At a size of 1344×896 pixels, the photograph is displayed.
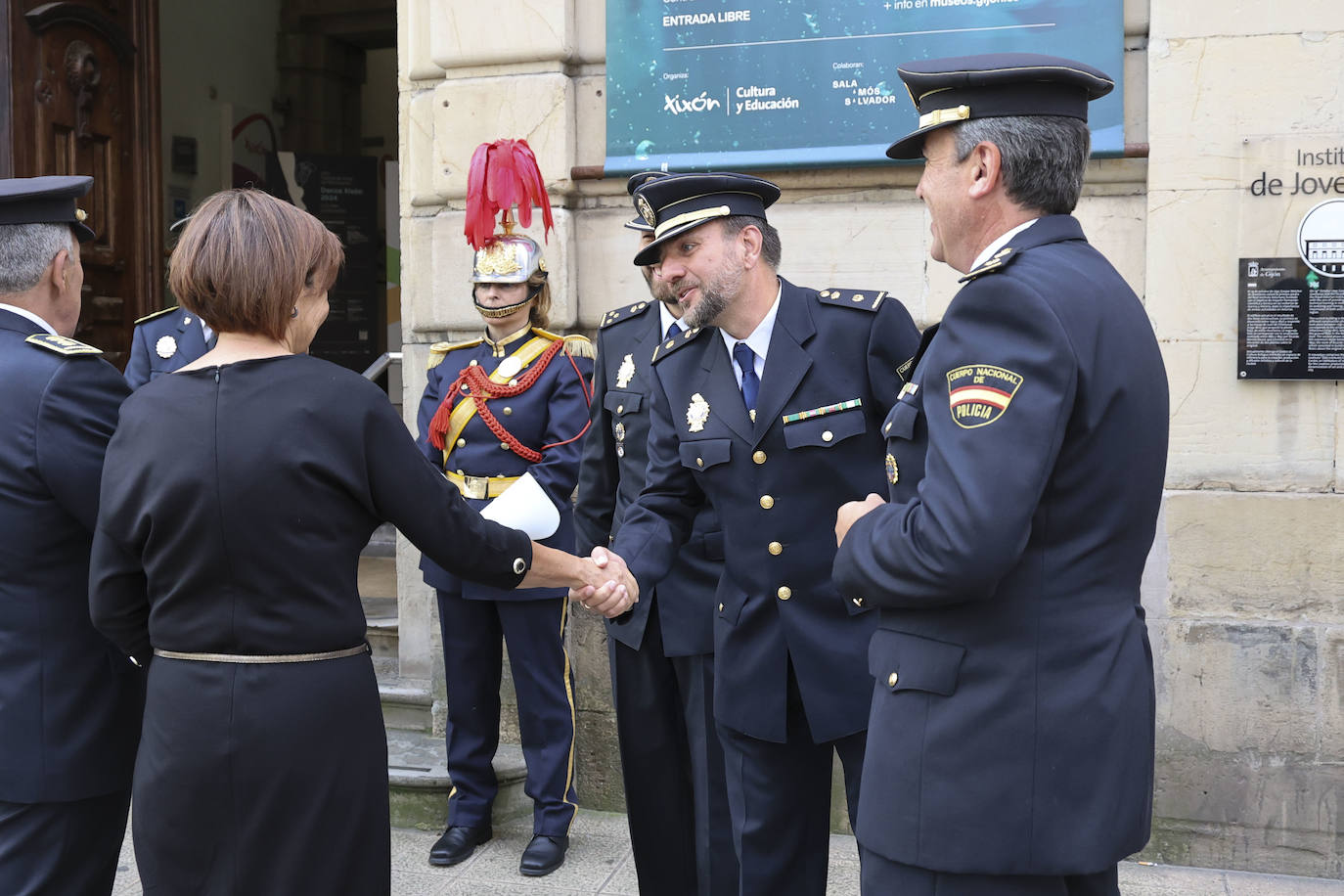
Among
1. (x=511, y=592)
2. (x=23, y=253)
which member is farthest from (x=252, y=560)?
(x=511, y=592)

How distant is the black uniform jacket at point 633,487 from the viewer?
3.64 m

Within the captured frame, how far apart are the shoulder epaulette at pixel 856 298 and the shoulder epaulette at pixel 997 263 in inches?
42.4

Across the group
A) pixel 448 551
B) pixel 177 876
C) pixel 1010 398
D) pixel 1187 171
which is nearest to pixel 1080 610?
pixel 1010 398

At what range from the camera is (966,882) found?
2.05m

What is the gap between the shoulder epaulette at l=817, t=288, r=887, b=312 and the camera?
315cm

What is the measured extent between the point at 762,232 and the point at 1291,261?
2049 mm

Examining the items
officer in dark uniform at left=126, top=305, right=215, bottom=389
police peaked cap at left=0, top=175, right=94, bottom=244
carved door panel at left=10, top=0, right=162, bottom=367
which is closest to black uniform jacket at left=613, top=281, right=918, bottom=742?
police peaked cap at left=0, top=175, right=94, bottom=244

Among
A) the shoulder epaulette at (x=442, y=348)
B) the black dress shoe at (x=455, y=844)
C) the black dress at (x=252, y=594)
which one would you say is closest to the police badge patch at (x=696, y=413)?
the black dress at (x=252, y=594)

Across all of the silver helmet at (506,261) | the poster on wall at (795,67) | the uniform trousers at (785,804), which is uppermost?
the poster on wall at (795,67)

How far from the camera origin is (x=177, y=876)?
7.60 feet

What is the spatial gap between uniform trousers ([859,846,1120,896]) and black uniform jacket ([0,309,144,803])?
1.63 meters

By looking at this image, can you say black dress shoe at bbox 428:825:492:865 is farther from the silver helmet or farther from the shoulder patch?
the silver helmet

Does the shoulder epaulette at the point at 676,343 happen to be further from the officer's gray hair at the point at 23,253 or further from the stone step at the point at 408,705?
the stone step at the point at 408,705

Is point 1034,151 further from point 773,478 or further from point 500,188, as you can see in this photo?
point 500,188
